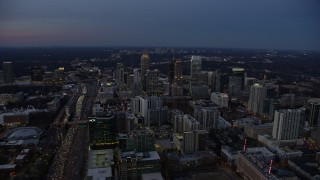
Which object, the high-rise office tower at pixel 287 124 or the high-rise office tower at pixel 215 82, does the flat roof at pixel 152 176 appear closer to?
the high-rise office tower at pixel 287 124

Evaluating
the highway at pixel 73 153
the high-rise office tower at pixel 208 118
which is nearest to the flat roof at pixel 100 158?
the highway at pixel 73 153

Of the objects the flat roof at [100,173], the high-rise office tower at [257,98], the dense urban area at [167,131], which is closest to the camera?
the flat roof at [100,173]

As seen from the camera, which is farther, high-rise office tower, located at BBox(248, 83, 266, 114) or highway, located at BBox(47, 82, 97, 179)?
high-rise office tower, located at BBox(248, 83, 266, 114)

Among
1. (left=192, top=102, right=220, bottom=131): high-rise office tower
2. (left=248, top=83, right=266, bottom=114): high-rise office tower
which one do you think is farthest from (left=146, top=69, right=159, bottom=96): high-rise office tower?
(left=192, top=102, right=220, bottom=131): high-rise office tower

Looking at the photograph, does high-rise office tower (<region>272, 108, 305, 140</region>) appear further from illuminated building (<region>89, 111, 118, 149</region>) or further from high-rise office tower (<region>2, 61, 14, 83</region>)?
high-rise office tower (<region>2, 61, 14, 83</region>)

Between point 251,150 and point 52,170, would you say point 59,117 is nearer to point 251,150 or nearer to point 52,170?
point 52,170

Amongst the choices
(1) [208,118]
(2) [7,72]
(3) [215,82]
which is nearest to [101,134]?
(1) [208,118]

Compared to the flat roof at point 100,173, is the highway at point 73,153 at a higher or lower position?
lower
